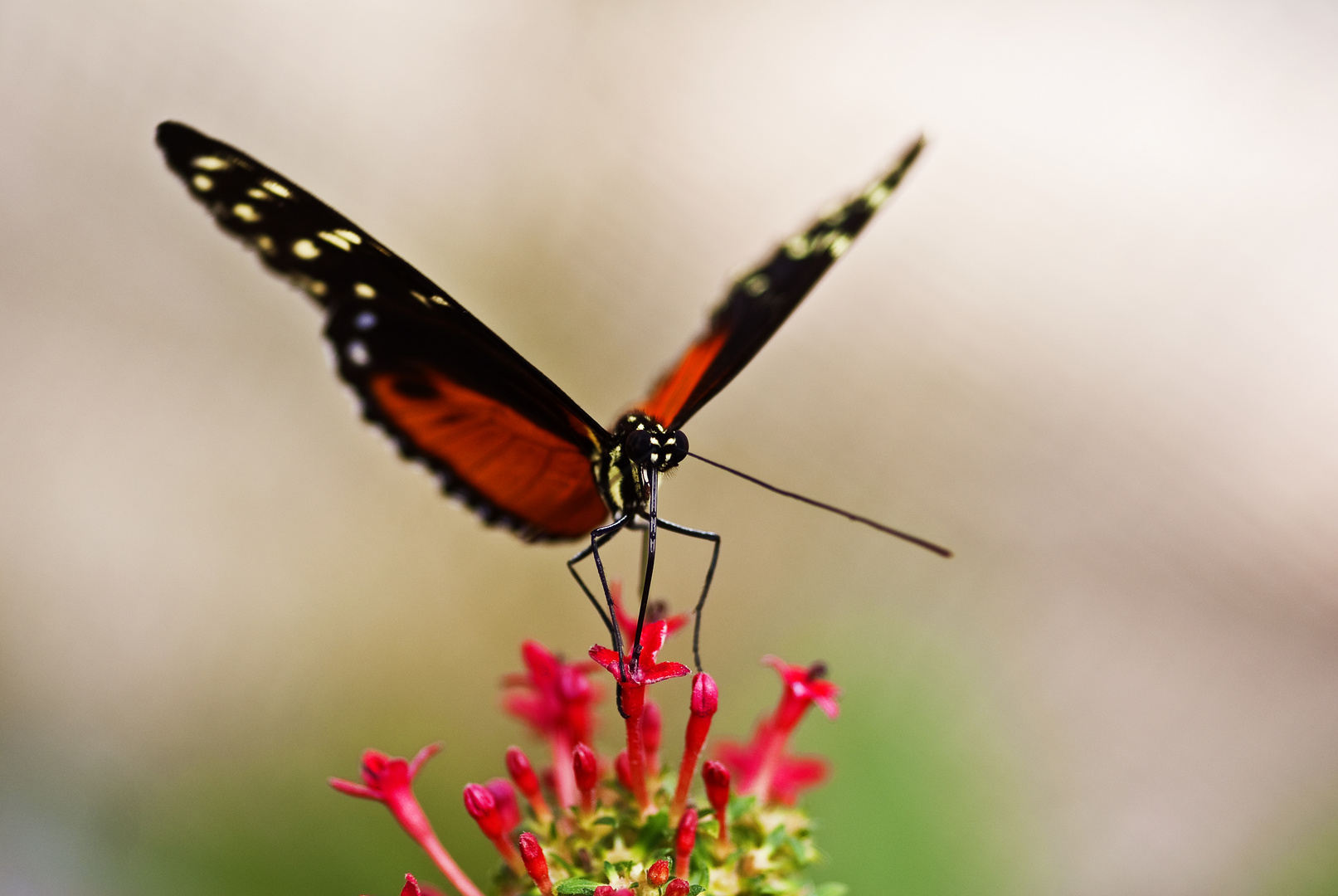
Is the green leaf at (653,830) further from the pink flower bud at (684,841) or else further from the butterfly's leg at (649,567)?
the butterfly's leg at (649,567)

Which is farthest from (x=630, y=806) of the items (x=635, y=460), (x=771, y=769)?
(x=635, y=460)

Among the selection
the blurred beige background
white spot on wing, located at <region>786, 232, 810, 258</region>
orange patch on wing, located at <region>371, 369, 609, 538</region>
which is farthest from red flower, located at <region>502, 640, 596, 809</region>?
the blurred beige background

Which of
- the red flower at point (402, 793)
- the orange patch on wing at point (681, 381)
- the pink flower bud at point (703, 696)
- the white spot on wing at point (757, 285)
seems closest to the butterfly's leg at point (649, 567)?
the pink flower bud at point (703, 696)

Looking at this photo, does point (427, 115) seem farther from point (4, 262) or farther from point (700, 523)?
point (700, 523)

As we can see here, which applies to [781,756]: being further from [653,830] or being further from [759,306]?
[759,306]

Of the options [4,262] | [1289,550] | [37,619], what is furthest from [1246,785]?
[4,262]

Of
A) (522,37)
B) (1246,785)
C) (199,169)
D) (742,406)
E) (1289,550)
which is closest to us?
(199,169)
